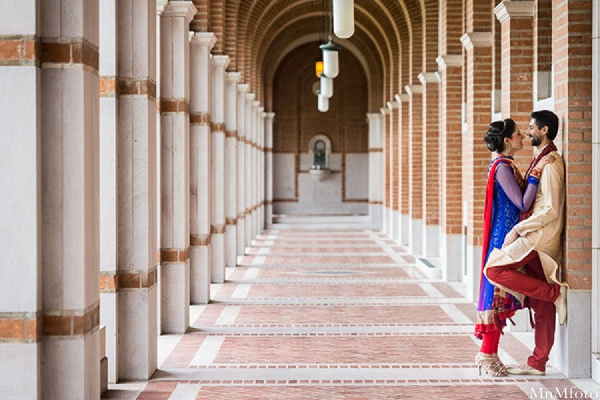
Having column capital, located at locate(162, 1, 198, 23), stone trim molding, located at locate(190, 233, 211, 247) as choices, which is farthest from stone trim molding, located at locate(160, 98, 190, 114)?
stone trim molding, located at locate(190, 233, 211, 247)

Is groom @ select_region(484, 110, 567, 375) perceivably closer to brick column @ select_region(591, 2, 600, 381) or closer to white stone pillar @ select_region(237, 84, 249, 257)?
brick column @ select_region(591, 2, 600, 381)

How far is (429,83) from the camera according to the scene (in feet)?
57.7

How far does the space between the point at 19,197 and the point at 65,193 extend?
0.35 meters

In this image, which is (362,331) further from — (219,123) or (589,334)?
(219,123)

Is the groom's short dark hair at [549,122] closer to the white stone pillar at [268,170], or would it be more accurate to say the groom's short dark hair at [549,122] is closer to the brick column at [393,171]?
the brick column at [393,171]

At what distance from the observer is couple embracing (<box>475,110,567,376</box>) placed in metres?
7.61

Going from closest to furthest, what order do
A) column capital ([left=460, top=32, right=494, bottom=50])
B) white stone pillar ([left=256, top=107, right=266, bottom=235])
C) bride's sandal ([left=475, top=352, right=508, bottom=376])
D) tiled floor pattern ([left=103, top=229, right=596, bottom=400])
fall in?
tiled floor pattern ([left=103, top=229, right=596, bottom=400]) → bride's sandal ([left=475, top=352, right=508, bottom=376]) → column capital ([left=460, top=32, right=494, bottom=50]) → white stone pillar ([left=256, top=107, right=266, bottom=235])

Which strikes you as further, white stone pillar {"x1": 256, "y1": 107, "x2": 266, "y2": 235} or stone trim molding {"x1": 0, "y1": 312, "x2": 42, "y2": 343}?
white stone pillar {"x1": 256, "y1": 107, "x2": 266, "y2": 235}

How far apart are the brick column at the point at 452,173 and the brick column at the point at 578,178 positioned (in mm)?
6893

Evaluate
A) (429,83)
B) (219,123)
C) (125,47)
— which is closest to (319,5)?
(429,83)

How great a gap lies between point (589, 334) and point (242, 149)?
13289 mm

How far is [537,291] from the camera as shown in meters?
7.64

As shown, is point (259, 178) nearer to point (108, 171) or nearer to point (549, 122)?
point (108, 171)

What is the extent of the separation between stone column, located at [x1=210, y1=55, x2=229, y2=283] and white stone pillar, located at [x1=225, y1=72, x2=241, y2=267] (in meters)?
2.44
